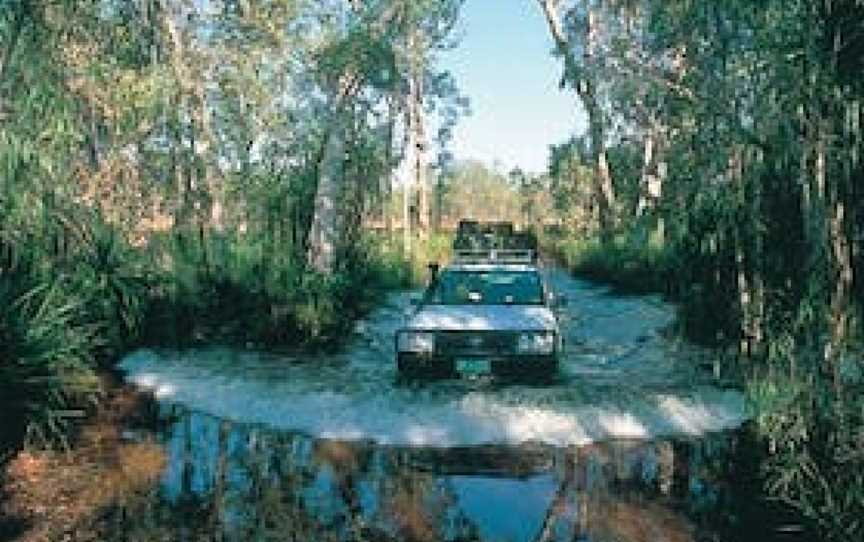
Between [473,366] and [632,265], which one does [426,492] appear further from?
[632,265]

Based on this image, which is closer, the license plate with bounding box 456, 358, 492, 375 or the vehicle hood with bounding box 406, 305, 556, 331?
the license plate with bounding box 456, 358, 492, 375

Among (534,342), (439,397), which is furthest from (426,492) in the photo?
(534,342)

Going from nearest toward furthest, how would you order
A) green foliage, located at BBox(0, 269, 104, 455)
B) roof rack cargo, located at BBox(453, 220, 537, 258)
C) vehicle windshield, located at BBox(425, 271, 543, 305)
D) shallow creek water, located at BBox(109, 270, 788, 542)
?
1. shallow creek water, located at BBox(109, 270, 788, 542)
2. green foliage, located at BBox(0, 269, 104, 455)
3. vehicle windshield, located at BBox(425, 271, 543, 305)
4. roof rack cargo, located at BBox(453, 220, 537, 258)

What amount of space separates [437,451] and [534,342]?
2656 millimetres

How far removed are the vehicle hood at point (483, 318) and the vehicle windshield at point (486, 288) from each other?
0.96ft

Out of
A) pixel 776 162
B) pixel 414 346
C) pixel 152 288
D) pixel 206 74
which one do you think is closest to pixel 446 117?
pixel 206 74

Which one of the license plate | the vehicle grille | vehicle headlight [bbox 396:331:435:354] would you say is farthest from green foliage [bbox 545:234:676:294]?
vehicle headlight [bbox 396:331:435:354]

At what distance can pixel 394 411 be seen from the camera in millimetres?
11938

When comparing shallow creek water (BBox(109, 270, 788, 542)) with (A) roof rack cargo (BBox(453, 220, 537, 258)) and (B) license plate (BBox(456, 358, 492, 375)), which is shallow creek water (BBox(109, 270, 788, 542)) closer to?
(B) license plate (BBox(456, 358, 492, 375))

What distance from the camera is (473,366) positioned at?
12.7m

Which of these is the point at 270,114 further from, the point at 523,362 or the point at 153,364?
the point at 523,362

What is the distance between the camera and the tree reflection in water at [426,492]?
795cm

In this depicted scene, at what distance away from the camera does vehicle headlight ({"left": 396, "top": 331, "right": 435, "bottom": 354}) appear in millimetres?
12883

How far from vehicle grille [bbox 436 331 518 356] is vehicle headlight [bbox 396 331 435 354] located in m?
0.08
